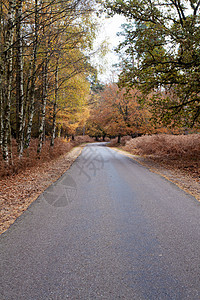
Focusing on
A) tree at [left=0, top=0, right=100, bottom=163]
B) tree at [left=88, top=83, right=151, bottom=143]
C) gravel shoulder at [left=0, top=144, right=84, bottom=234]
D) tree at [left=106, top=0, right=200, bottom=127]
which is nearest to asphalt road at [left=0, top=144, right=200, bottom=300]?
gravel shoulder at [left=0, top=144, right=84, bottom=234]

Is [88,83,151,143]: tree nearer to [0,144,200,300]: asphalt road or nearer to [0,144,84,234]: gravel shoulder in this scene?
[0,144,84,234]: gravel shoulder

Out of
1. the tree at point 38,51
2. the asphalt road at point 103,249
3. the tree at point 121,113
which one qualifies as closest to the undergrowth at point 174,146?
the tree at point 121,113

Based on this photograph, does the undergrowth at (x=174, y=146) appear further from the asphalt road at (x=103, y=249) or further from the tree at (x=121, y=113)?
the asphalt road at (x=103, y=249)

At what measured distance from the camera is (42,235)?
345cm

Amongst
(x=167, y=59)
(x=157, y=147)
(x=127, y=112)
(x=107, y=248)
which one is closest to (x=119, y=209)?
(x=107, y=248)

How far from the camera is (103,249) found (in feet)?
10.0

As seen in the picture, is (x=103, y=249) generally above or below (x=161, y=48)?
below

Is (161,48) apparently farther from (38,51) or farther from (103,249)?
(103,249)

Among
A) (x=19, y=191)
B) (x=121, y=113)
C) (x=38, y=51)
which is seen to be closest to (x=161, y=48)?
(x=38, y=51)

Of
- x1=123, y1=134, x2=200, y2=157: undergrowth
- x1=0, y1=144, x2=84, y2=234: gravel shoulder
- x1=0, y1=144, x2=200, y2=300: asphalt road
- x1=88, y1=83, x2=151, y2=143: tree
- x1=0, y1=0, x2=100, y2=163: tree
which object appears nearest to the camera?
x1=0, y1=144, x2=200, y2=300: asphalt road

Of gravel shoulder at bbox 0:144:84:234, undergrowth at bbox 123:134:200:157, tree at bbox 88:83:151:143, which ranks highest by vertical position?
tree at bbox 88:83:151:143

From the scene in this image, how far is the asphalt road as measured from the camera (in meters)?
2.27

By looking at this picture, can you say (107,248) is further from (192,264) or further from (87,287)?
(192,264)

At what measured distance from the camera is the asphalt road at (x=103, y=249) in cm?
227
